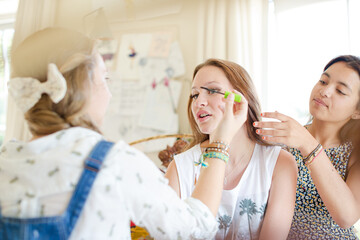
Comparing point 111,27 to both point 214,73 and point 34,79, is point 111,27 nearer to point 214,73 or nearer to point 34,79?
point 214,73

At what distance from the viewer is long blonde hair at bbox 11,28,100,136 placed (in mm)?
547

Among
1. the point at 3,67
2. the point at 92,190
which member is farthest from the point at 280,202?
the point at 3,67

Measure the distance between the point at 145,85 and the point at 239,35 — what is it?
2.64 feet

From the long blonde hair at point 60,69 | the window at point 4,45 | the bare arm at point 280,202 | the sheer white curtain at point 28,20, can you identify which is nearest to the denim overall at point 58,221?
the long blonde hair at point 60,69

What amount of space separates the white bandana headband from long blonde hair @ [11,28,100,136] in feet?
0.04

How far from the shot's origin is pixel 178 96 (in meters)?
2.08

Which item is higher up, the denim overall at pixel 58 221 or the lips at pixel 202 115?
the lips at pixel 202 115

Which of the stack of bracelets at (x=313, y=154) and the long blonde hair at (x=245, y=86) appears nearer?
the stack of bracelets at (x=313, y=154)

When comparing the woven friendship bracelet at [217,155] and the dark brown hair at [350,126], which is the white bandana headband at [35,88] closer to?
the woven friendship bracelet at [217,155]

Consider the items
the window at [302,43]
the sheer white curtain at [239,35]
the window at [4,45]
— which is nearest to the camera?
the window at [302,43]

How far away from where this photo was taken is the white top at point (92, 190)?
18.8 inches

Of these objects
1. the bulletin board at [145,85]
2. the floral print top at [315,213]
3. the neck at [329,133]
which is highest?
the bulletin board at [145,85]

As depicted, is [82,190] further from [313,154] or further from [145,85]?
[145,85]

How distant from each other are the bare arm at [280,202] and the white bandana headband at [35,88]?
2.38ft
